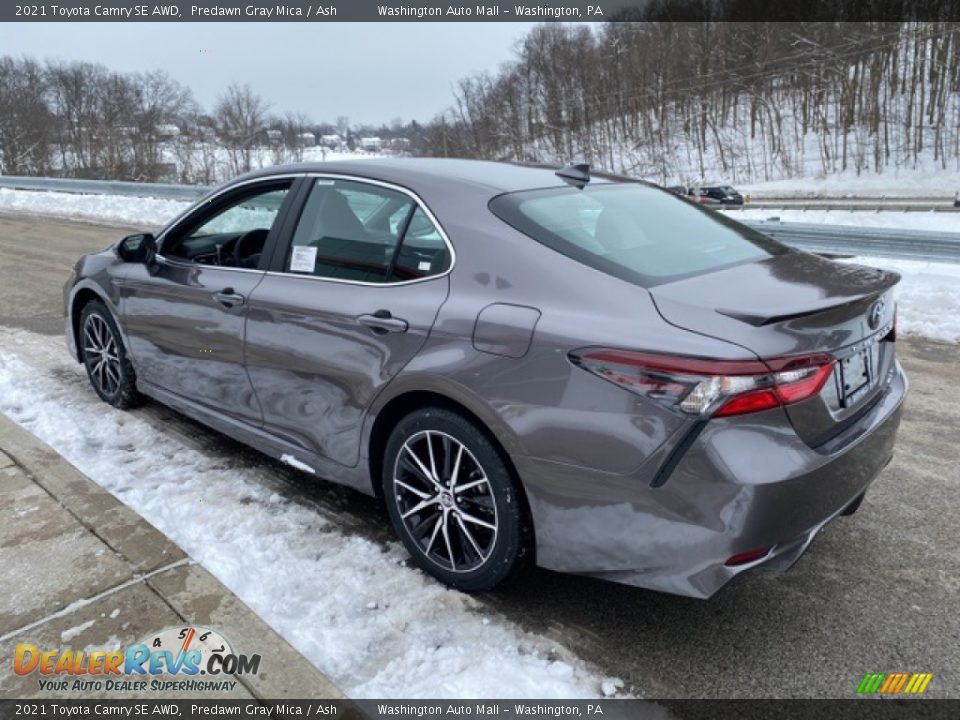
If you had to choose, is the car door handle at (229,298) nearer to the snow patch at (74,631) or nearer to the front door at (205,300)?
the front door at (205,300)

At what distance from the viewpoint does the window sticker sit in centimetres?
→ 336

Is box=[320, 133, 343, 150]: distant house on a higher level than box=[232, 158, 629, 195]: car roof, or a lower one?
higher

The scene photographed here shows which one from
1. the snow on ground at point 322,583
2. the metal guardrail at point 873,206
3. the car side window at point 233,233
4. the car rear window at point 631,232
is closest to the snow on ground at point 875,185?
the metal guardrail at point 873,206

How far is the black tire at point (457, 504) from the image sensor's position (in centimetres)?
261

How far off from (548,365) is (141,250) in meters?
3.03

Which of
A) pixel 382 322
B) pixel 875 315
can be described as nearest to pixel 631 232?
pixel 875 315

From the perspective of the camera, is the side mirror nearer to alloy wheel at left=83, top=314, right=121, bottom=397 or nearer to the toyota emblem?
alloy wheel at left=83, top=314, right=121, bottom=397

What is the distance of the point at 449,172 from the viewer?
125 inches

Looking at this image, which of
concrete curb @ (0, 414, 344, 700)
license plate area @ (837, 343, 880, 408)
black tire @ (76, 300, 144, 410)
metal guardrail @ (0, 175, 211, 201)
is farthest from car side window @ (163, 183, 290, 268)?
metal guardrail @ (0, 175, 211, 201)

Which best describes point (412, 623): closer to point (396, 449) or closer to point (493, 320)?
point (396, 449)

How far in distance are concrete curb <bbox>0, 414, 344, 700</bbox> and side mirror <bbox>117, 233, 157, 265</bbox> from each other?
4.61ft

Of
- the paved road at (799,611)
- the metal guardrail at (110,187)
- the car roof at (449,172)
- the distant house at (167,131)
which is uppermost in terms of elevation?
the distant house at (167,131)

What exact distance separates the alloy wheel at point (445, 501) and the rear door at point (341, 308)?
1.01 feet

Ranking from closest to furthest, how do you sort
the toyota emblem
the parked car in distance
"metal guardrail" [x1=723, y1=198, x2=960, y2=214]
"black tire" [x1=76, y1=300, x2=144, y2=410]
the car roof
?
the toyota emblem < the car roof < "black tire" [x1=76, y1=300, x2=144, y2=410] < "metal guardrail" [x1=723, y1=198, x2=960, y2=214] < the parked car in distance
